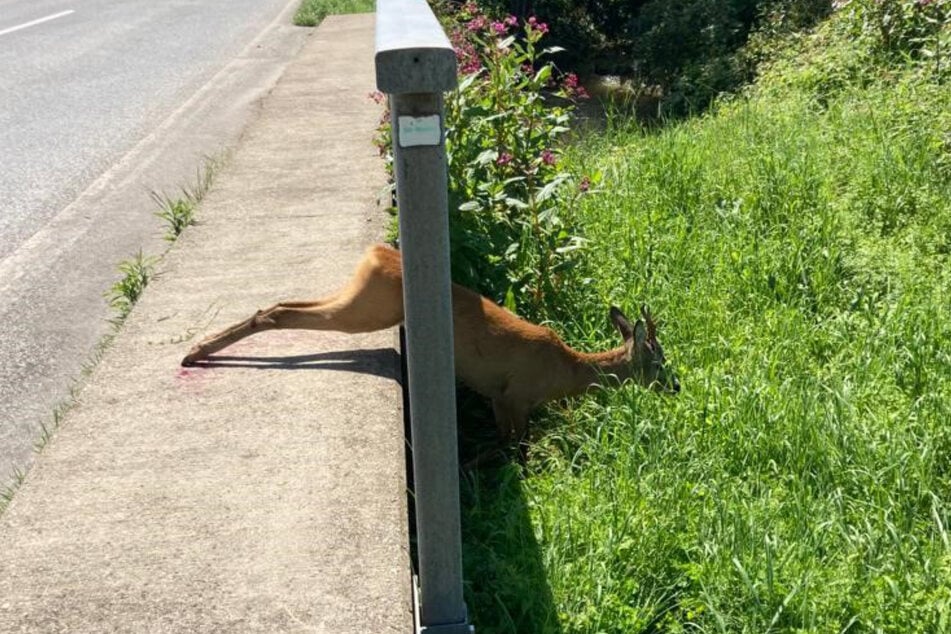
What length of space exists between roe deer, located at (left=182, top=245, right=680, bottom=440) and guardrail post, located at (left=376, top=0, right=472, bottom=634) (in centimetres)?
149

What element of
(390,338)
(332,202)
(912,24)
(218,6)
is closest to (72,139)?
(332,202)

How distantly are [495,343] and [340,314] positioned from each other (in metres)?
0.60

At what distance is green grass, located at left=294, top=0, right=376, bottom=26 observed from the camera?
15.1 metres

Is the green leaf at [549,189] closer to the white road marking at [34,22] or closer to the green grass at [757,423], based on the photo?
the green grass at [757,423]

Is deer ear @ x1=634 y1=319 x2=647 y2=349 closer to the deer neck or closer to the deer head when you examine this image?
the deer head

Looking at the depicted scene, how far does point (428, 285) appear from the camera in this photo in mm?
2475

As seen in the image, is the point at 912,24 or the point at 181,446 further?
the point at 912,24

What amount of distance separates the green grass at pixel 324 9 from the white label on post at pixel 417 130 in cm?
1291

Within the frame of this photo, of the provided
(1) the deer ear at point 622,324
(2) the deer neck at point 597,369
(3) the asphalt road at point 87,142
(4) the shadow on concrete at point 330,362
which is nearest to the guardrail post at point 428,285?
(4) the shadow on concrete at point 330,362

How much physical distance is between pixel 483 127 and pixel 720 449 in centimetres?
198

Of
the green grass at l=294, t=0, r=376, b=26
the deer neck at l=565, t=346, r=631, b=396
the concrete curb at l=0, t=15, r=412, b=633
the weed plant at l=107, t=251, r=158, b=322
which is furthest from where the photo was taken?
the green grass at l=294, t=0, r=376, b=26

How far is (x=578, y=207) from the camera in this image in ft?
19.4

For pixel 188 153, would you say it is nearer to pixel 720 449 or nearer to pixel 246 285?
pixel 246 285

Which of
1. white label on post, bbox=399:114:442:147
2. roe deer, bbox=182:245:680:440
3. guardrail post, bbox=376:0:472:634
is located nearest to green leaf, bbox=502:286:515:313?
roe deer, bbox=182:245:680:440
